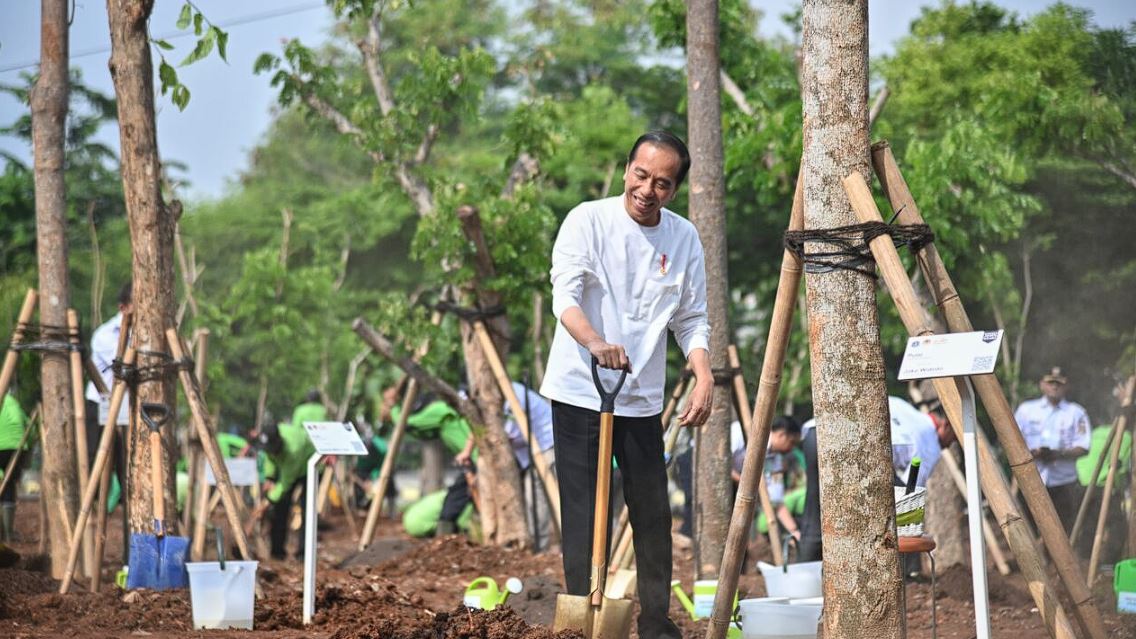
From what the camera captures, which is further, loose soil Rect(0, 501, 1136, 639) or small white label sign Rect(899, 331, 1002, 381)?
loose soil Rect(0, 501, 1136, 639)

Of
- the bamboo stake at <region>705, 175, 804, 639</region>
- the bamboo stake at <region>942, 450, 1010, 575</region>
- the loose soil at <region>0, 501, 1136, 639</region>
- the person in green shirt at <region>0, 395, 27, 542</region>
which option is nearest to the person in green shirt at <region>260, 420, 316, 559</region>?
the person in green shirt at <region>0, 395, 27, 542</region>

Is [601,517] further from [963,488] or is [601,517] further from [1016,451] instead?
[963,488]

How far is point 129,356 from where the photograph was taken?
7.45m

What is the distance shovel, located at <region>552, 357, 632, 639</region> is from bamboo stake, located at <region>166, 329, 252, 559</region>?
3.10 m

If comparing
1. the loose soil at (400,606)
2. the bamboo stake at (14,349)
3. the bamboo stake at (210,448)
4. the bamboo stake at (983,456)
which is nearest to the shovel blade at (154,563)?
the loose soil at (400,606)

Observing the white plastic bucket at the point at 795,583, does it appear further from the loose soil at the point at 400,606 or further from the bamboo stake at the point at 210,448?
the bamboo stake at the point at 210,448

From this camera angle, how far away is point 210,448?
711 centimetres

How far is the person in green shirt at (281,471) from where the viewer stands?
1184cm

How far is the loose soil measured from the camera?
4716 millimetres

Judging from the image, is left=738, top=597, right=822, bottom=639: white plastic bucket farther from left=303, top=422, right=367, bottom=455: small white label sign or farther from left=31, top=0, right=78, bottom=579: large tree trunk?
left=31, top=0, right=78, bottom=579: large tree trunk

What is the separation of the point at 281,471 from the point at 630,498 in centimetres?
772

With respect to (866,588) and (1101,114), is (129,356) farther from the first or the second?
(1101,114)

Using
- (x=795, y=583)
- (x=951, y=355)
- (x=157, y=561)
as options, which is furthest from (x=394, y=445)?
(x=951, y=355)

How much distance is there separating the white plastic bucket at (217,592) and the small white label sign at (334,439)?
61cm
